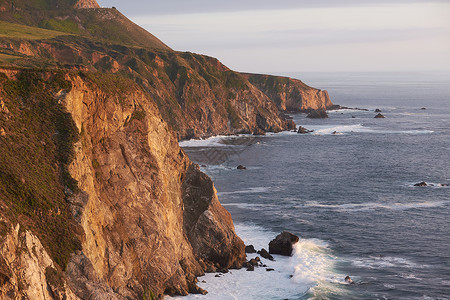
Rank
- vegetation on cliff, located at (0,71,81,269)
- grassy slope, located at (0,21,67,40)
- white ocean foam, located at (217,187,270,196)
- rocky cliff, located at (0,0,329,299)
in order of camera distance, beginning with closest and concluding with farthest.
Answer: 1. rocky cliff, located at (0,0,329,299)
2. vegetation on cliff, located at (0,71,81,269)
3. white ocean foam, located at (217,187,270,196)
4. grassy slope, located at (0,21,67,40)

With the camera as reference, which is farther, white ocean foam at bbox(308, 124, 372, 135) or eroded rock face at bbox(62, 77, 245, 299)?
white ocean foam at bbox(308, 124, 372, 135)

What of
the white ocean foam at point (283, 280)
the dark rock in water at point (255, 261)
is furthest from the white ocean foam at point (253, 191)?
the dark rock in water at point (255, 261)

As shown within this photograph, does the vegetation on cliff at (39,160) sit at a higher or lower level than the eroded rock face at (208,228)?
higher

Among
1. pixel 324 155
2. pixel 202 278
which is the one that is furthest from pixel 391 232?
pixel 324 155

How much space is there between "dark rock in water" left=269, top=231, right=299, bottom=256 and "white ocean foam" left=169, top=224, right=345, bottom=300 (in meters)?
0.78

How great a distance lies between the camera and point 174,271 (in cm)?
4416

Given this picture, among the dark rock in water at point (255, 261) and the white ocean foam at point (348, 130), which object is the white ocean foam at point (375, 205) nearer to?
the dark rock in water at point (255, 261)

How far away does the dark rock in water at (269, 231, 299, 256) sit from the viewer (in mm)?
56688

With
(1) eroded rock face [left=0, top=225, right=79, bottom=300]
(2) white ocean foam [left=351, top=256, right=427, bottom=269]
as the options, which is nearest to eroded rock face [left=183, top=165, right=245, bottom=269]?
(2) white ocean foam [left=351, top=256, right=427, bottom=269]

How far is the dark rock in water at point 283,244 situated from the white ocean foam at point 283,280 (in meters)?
0.78

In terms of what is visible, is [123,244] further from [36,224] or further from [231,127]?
[231,127]

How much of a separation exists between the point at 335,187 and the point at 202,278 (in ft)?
153

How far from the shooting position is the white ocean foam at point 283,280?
1791 inches

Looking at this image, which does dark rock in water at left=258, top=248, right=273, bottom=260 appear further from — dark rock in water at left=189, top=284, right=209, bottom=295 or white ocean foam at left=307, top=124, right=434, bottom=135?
white ocean foam at left=307, top=124, right=434, bottom=135
